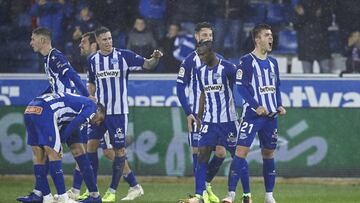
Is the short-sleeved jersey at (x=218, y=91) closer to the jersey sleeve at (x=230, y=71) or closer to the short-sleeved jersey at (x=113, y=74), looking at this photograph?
the jersey sleeve at (x=230, y=71)

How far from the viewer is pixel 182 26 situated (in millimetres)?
19219

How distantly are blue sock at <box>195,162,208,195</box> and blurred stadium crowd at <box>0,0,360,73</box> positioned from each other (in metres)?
5.63

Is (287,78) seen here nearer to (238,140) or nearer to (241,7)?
(241,7)

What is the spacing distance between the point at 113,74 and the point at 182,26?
468cm

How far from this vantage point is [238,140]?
13.2 metres

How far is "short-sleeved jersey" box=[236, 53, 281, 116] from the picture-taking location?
13180 mm

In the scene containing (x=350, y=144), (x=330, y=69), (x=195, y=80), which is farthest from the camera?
(x=330, y=69)

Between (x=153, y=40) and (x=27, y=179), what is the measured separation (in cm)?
338

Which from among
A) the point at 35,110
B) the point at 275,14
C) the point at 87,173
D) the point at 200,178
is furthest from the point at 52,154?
the point at 275,14

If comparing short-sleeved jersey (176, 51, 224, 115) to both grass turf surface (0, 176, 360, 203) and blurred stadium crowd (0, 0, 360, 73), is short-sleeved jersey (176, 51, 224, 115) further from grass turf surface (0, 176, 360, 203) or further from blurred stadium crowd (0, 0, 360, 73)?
blurred stadium crowd (0, 0, 360, 73)

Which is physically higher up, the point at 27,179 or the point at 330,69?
the point at 330,69

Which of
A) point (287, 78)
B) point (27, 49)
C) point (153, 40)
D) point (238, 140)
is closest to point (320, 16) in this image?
point (287, 78)

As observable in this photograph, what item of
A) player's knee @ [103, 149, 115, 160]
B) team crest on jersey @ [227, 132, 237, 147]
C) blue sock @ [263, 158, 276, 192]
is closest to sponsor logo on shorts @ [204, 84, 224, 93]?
team crest on jersey @ [227, 132, 237, 147]

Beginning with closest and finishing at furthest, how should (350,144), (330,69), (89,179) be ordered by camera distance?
1. (89,179)
2. (350,144)
3. (330,69)
